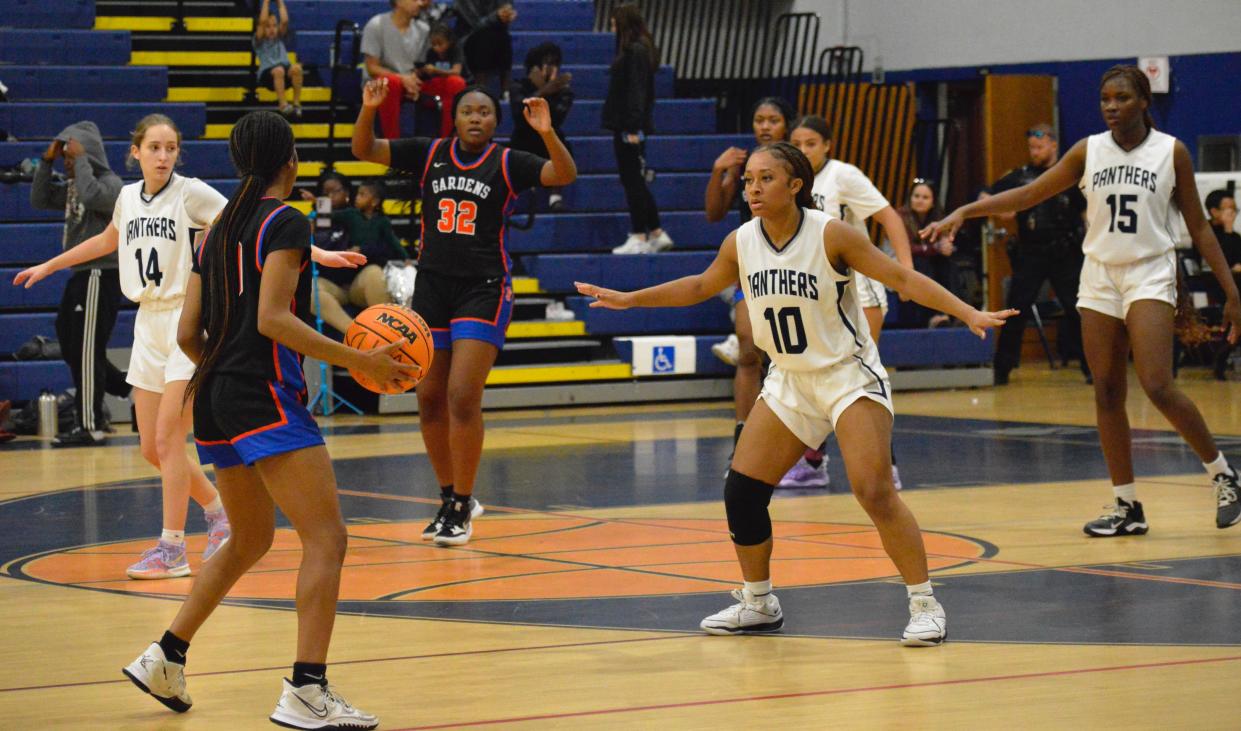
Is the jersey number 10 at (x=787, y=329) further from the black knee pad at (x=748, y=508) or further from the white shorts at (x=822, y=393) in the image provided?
the black knee pad at (x=748, y=508)

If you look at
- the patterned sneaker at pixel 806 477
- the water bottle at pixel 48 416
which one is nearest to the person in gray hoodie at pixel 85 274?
the water bottle at pixel 48 416

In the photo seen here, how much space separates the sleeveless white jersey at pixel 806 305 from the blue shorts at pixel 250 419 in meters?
1.70

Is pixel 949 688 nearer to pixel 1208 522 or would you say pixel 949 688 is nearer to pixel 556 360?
pixel 1208 522

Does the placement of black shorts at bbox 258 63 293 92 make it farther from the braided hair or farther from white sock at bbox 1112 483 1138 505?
the braided hair

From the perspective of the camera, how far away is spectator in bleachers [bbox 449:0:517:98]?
17.4 m

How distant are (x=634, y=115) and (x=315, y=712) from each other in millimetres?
12345

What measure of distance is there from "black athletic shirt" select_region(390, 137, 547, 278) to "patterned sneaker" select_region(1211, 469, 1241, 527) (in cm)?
343

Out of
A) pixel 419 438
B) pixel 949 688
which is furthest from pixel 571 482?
pixel 949 688

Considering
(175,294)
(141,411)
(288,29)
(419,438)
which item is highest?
(288,29)

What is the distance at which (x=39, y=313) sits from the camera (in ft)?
49.2

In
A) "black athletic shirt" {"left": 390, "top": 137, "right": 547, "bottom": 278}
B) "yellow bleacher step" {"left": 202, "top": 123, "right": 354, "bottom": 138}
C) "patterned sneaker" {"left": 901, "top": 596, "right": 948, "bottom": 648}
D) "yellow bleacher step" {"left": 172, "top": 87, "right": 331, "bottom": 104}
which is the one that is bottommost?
"patterned sneaker" {"left": 901, "top": 596, "right": 948, "bottom": 648}

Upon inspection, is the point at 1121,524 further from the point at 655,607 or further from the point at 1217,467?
the point at 655,607

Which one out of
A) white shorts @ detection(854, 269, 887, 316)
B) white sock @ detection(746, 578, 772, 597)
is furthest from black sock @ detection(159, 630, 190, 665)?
white shorts @ detection(854, 269, 887, 316)

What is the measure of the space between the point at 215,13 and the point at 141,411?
13.0 m
